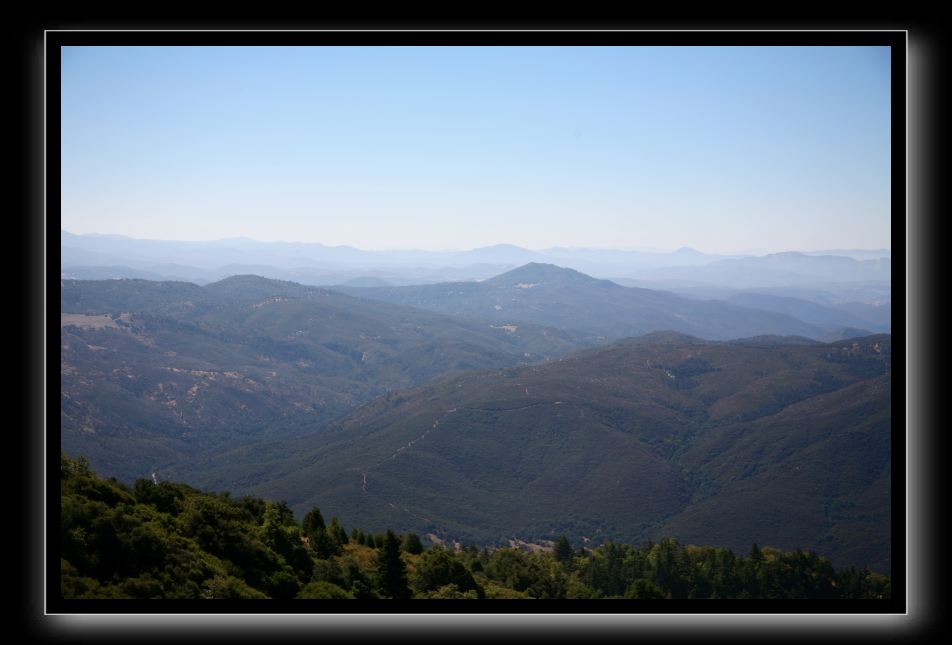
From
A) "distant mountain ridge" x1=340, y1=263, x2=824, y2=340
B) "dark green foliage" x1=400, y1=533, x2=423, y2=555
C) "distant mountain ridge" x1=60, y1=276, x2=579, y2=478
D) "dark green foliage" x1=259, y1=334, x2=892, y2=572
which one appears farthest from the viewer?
"distant mountain ridge" x1=340, y1=263, x2=824, y2=340

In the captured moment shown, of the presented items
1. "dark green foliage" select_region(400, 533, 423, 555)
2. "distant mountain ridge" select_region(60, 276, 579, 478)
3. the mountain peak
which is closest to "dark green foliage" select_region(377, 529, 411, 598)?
"dark green foliage" select_region(400, 533, 423, 555)

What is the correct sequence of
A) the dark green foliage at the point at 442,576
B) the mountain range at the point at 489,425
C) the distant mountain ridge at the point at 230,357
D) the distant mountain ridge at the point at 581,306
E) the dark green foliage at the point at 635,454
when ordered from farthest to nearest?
the distant mountain ridge at the point at 581,306, the distant mountain ridge at the point at 230,357, the mountain range at the point at 489,425, the dark green foliage at the point at 635,454, the dark green foliage at the point at 442,576

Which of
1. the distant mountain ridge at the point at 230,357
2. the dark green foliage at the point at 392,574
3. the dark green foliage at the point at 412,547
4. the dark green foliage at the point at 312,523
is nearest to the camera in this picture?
the dark green foliage at the point at 392,574

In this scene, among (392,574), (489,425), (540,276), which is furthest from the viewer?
(540,276)

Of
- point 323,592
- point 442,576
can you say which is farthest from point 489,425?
point 323,592

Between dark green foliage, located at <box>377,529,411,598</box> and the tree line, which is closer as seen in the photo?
the tree line

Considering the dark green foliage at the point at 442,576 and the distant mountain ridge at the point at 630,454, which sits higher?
the dark green foliage at the point at 442,576

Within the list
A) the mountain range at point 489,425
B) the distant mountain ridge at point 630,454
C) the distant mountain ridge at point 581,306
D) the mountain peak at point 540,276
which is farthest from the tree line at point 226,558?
the mountain peak at point 540,276

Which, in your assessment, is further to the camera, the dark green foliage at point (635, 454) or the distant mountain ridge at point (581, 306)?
the distant mountain ridge at point (581, 306)

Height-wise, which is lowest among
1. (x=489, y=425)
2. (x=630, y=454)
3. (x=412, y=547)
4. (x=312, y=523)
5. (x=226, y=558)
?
(x=630, y=454)

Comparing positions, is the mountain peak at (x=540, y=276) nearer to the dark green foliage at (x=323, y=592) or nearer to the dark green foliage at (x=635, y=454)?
the dark green foliage at (x=635, y=454)

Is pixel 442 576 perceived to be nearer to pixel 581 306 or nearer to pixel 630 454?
pixel 630 454

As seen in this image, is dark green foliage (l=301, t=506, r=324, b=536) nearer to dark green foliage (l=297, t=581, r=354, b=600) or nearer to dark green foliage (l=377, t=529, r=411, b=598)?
dark green foliage (l=377, t=529, r=411, b=598)
